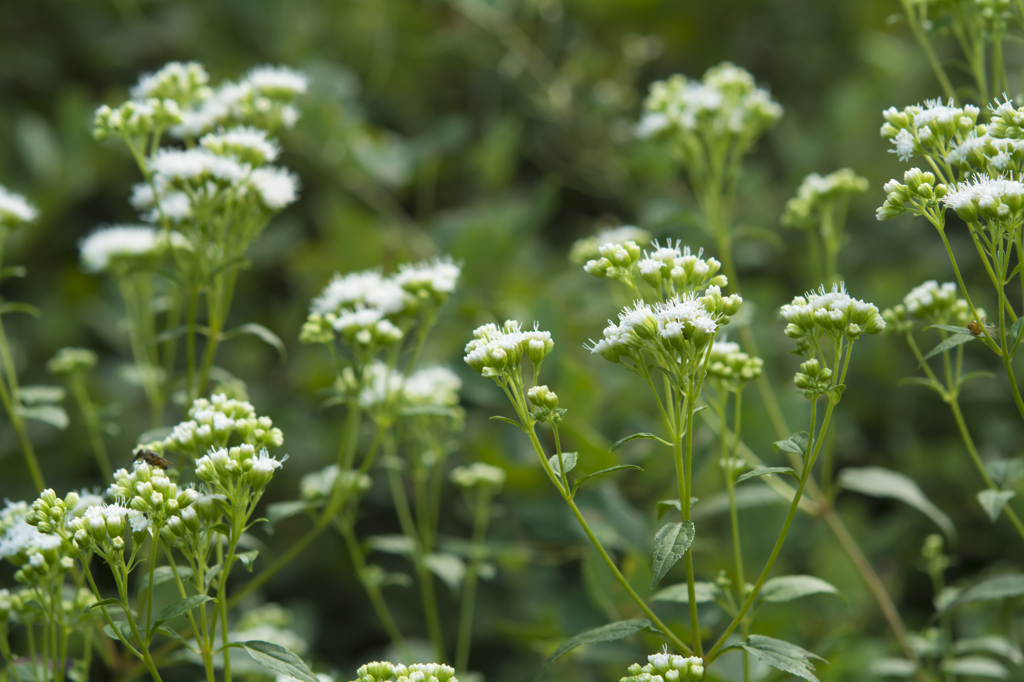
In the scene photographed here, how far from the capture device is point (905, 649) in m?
1.70

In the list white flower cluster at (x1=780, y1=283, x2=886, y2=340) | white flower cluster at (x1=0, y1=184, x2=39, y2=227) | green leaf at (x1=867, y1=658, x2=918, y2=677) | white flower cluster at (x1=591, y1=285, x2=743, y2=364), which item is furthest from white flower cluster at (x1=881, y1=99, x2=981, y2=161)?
white flower cluster at (x1=0, y1=184, x2=39, y2=227)

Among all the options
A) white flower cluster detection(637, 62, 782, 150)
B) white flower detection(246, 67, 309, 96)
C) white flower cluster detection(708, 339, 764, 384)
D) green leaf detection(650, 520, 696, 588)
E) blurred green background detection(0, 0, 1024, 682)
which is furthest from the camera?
blurred green background detection(0, 0, 1024, 682)

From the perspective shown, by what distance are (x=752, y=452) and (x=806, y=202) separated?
671 millimetres

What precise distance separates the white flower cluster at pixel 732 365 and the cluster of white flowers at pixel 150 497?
87cm

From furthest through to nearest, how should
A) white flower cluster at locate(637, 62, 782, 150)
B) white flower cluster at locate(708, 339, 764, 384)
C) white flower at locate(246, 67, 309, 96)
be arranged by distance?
white flower cluster at locate(637, 62, 782, 150)
white flower at locate(246, 67, 309, 96)
white flower cluster at locate(708, 339, 764, 384)

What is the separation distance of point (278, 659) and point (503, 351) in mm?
541

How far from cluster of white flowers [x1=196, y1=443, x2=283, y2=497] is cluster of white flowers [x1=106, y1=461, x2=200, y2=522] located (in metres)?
0.03

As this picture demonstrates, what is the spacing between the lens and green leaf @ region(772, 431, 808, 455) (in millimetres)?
1123

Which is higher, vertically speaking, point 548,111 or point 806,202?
point 548,111

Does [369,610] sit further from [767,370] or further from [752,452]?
[767,370]

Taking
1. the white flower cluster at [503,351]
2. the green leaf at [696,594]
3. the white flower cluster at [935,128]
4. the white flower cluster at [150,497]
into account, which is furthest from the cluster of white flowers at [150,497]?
the white flower cluster at [935,128]

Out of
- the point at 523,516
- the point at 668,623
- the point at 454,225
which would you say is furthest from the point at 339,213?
the point at 668,623

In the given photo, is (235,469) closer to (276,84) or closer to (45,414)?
(45,414)

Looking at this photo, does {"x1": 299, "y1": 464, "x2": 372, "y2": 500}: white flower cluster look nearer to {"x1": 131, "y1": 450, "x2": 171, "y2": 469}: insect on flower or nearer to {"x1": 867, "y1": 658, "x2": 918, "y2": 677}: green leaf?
{"x1": 131, "y1": 450, "x2": 171, "y2": 469}: insect on flower
